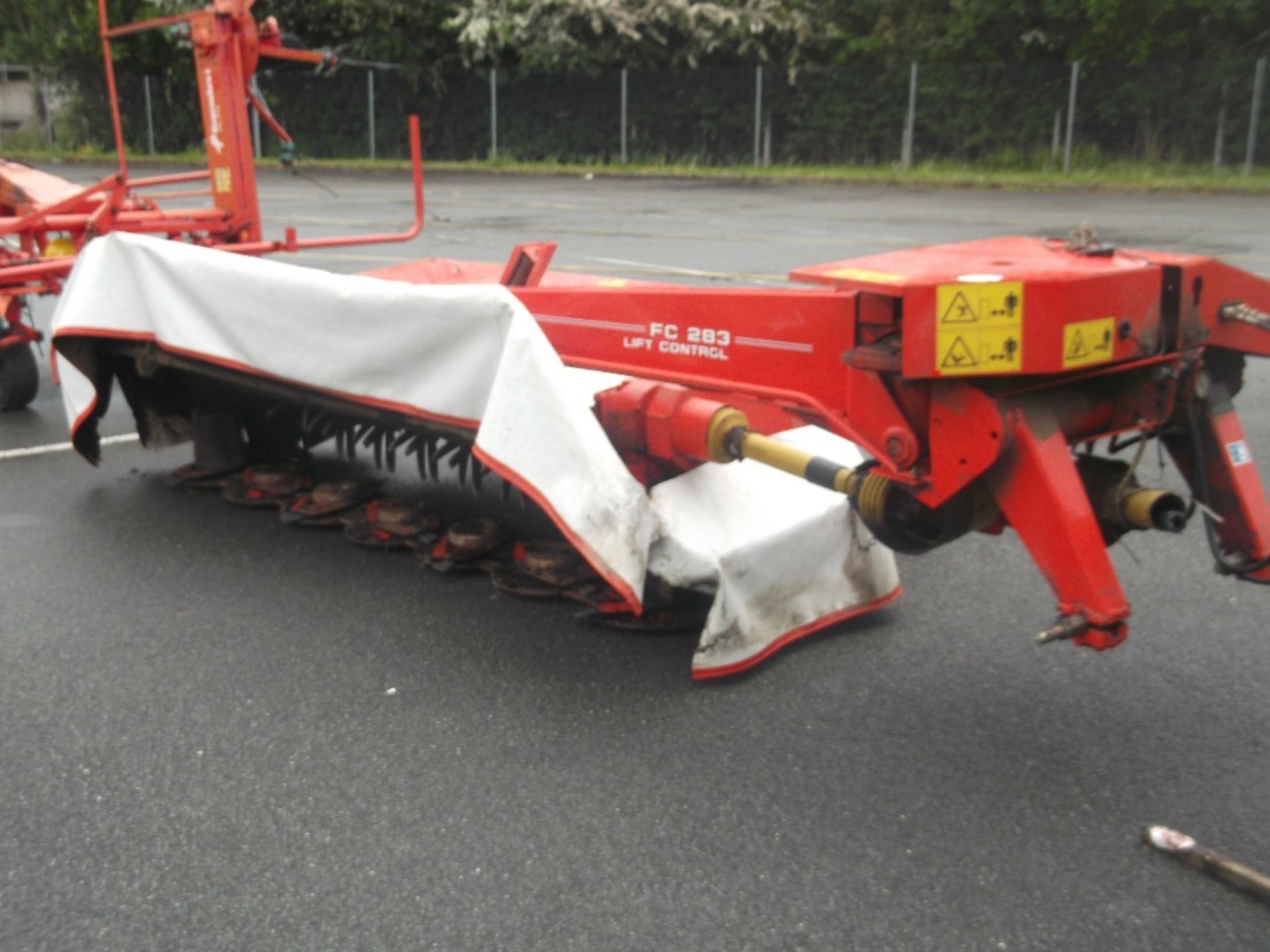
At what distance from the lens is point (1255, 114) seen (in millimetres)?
23219

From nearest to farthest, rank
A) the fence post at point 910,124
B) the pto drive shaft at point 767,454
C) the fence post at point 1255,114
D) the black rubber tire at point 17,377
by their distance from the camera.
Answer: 1. the pto drive shaft at point 767,454
2. the black rubber tire at point 17,377
3. the fence post at point 1255,114
4. the fence post at point 910,124

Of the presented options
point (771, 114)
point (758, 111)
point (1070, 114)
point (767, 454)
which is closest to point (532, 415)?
point (767, 454)


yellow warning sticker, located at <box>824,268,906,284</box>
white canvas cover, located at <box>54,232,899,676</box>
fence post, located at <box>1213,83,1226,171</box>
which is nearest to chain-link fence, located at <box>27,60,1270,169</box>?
fence post, located at <box>1213,83,1226,171</box>

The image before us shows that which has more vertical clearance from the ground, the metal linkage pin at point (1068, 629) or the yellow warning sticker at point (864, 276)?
the yellow warning sticker at point (864, 276)

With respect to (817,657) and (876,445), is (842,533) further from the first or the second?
(876,445)

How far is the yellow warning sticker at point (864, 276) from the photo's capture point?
3.40 metres

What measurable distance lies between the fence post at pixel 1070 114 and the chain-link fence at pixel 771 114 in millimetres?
45

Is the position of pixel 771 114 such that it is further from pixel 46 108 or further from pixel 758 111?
pixel 46 108

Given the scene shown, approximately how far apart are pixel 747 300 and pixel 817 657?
3.74 ft

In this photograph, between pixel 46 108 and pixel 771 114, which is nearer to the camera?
pixel 771 114

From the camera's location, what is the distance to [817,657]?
4305 millimetres

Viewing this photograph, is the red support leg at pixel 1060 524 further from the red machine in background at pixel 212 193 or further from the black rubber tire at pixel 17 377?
the black rubber tire at pixel 17 377

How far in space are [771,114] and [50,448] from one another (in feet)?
73.8

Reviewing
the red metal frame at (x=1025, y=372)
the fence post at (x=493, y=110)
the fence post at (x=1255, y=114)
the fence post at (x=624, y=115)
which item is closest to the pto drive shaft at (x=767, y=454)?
the red metal frame at (x=1025, y=372)
